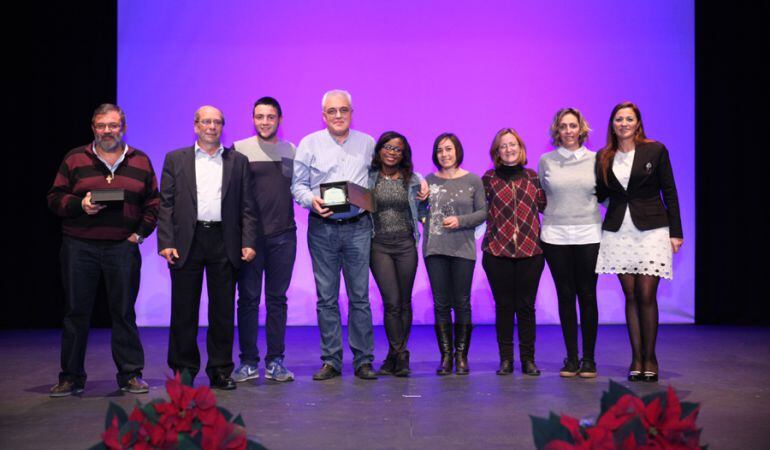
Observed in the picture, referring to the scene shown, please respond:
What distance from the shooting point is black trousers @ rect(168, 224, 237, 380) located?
3.79 metres

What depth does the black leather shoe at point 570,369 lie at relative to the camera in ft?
13.5

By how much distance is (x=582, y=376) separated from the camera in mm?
4082

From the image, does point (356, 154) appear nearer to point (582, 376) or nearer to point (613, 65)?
point (582, 376)

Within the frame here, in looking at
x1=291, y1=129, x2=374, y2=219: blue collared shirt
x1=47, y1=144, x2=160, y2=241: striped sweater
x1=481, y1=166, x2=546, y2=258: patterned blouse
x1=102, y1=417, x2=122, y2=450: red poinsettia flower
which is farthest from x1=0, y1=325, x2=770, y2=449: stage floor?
x1=102, y1=417, x2=122, y2=450: red poinsettia flower

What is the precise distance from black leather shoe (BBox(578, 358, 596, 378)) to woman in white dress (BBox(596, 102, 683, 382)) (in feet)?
0.64

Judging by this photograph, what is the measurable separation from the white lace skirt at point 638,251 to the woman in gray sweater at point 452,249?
28.0 inches

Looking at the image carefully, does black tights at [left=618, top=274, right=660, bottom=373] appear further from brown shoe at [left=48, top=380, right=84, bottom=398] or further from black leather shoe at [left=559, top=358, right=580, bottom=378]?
brown shoe at [left=48, top=380, right=84, bottom=398]

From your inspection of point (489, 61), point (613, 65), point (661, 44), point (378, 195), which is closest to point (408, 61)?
point (489, 61)

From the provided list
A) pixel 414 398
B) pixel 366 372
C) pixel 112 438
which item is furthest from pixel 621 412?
pixel 366 372

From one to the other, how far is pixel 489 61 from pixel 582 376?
3.14 m

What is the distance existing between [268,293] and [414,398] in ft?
3.50

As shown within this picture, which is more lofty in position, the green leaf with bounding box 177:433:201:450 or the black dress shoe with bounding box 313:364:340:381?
the green leaf with bounding box 177:433:201:450

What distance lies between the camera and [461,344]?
4.22 meters

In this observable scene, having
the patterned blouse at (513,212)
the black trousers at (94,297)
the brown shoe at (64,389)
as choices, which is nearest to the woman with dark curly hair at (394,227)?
the patterned blouse at (513,212)
